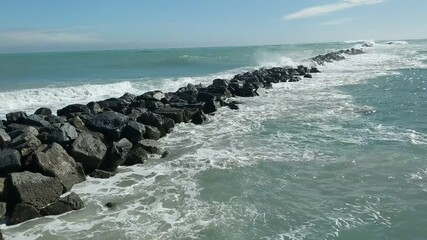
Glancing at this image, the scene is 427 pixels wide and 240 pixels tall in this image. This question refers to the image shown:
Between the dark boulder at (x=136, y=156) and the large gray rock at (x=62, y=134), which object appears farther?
the dark boulder at (x=136, y=156)

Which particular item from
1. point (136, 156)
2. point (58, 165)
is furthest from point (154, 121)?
point (58, 165)

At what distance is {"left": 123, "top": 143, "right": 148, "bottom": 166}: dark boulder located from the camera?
9828mm

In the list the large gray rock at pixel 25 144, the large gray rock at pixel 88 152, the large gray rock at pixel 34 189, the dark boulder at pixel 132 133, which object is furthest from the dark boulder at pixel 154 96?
the large gray rock at pixel 34 189

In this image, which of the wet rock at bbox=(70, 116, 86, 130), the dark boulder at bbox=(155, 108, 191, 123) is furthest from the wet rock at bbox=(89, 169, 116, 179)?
the dark boulder at bbox=(155, 108, 191, 123)

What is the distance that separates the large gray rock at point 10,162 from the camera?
8.02 meters

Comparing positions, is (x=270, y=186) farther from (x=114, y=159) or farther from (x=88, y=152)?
(x=88, y=152)

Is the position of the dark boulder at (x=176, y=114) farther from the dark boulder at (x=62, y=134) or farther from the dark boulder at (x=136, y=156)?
the dark boulder at (x=62, y=134)

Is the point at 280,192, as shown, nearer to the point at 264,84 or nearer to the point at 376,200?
the point at 376,200

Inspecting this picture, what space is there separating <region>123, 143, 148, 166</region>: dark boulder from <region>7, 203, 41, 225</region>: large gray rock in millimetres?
3105

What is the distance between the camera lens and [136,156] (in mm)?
9883

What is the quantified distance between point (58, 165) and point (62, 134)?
5.75 feet

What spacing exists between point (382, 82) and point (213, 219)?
2129cm

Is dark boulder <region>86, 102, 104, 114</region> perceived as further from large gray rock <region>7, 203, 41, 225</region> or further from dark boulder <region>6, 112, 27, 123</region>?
large gray rock <region>7, 203, 41, 225</region>

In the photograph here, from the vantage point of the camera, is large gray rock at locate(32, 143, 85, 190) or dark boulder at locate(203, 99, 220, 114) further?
dark boulder at locate(203, 99, 220, 114)
